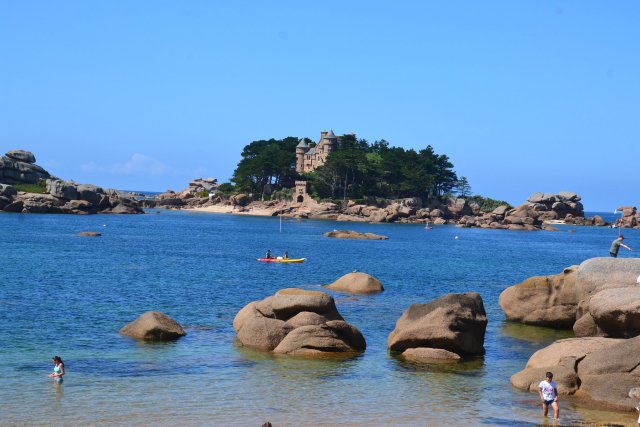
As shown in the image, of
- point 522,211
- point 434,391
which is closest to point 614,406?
point 434,391

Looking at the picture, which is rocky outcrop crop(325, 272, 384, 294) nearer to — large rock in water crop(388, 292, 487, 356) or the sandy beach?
large rock in water crop(388, 292, 487, 356)

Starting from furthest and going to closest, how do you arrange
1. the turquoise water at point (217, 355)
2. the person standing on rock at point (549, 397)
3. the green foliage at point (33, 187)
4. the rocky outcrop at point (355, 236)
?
the green foliage at point (33, 187)
the rocky outcrop at point (355, 236)
the turquoise water at point (217, 355)
the person standing on rock at point (549, 397)

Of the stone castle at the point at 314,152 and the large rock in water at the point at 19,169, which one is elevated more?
the stone castle at the point at 314,152

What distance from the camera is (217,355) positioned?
2945 centimetres

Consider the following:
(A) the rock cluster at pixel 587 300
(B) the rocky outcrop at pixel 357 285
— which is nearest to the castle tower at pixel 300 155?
(B) the rocky outcrop at pixel 357 285

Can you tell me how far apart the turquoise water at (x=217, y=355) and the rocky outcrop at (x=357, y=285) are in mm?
1145

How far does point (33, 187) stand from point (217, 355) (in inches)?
5005

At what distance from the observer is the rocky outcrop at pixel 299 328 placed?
29.6 meters

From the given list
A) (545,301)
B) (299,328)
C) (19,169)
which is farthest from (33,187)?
(299,328)

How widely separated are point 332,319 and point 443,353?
4932 millimetres

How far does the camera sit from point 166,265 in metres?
64.9

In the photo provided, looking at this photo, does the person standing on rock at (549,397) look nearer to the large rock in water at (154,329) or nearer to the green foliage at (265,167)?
the large rock in water at (154,329)

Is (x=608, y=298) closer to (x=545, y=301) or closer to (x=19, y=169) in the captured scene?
(x=545, y=301)

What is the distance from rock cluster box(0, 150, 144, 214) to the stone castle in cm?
4419
